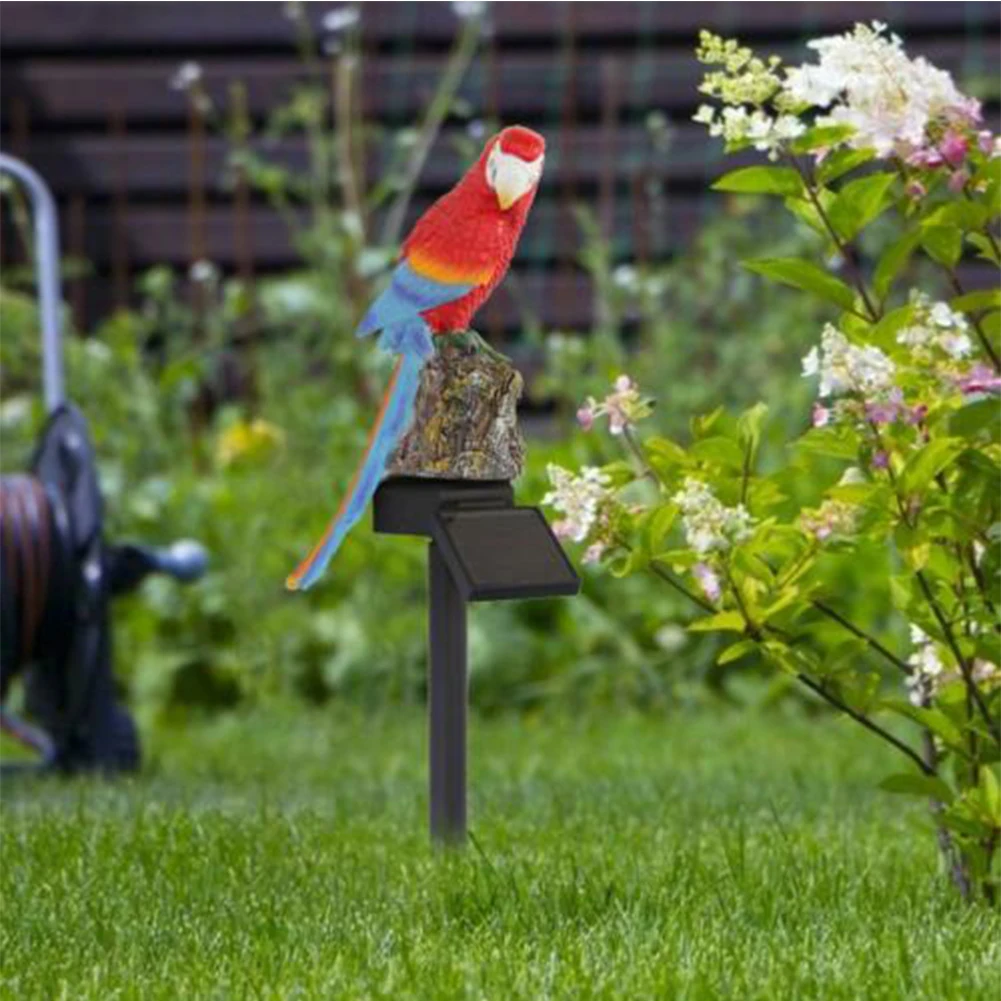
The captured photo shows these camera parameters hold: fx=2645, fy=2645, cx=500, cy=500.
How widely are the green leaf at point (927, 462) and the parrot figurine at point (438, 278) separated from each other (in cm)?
49

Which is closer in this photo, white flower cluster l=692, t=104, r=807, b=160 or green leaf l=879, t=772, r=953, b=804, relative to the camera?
white flower cluster l=692, t=104, r=807, b=160

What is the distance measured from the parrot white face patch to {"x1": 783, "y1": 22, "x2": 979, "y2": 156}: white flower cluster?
1.02 ft

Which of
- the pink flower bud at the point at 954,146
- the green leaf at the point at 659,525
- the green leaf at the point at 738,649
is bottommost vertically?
the green leaf at the point at 738,649

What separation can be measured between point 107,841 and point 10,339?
3.06 m

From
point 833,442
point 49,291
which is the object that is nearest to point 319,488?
point 49,291

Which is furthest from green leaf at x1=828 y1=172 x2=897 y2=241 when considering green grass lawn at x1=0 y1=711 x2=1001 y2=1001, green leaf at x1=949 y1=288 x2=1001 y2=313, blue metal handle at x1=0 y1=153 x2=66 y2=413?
blue metal handle at x1=0 y1=153 x2=66 y2=413

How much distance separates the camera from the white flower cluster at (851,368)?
2438 mm

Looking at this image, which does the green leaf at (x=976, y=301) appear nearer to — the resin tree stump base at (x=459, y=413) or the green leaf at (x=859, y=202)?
the green leaf at (x=859, y=202)

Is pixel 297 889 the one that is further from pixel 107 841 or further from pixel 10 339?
pixel 10 339

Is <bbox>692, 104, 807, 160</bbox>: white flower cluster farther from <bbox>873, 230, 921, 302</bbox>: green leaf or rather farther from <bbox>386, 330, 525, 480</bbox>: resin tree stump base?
<bbox>386, 330, 525, 480</bbox>: resin tree stump base

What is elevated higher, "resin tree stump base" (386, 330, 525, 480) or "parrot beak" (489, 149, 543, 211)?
"parrot beak" (489, 149, 543, 211)

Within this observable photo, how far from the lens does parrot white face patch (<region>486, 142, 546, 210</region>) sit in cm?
265

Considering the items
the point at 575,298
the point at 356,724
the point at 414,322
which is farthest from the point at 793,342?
the point at 414,322

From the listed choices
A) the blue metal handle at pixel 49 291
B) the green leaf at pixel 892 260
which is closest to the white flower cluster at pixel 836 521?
the green leaf at pixel 892 260
